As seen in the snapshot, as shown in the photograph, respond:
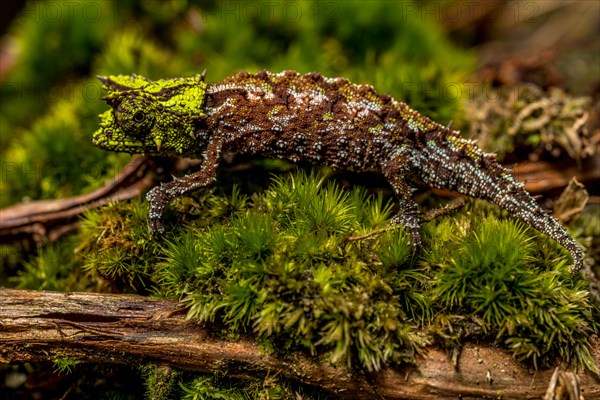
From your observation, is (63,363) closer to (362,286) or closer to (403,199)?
(362,286)

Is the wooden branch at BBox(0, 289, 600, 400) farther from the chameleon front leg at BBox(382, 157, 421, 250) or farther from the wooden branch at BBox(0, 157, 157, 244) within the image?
the wooden branch at BBox(0, 157, 157, 244)

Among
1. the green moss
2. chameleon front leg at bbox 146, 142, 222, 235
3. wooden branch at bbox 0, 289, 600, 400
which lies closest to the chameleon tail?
wooden branch at bbox 0, 289, 600, 400

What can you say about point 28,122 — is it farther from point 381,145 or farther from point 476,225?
point 476,225

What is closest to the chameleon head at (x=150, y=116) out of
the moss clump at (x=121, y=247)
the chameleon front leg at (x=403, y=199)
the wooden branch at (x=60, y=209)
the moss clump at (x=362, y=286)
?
the wooden branch at (x=60, y=209)

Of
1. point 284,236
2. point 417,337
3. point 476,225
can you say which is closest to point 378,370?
point 417,337

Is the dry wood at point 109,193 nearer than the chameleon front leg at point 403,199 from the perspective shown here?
No

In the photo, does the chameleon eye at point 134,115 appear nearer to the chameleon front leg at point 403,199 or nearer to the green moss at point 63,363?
the green moss at point 63,363

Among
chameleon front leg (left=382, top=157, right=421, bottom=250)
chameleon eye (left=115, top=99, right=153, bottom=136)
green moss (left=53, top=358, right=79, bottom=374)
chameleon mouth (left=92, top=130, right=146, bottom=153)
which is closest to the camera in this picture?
green moss (left=53, top=358, right=79, bottom=374)
